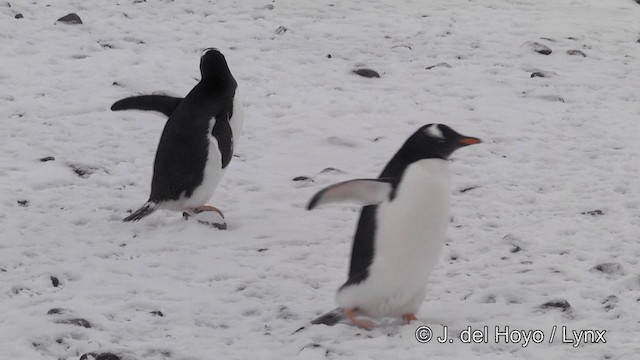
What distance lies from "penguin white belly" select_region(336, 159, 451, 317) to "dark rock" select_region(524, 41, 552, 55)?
5.00 m

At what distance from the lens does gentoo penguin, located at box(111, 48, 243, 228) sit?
4875mm

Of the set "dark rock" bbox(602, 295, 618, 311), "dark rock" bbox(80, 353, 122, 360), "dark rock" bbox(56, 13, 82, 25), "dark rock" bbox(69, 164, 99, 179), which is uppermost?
"dark rock" bbox(80, 353, 122, 360)

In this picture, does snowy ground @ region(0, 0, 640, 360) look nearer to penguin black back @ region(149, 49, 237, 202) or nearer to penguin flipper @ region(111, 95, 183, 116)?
penguin black back @ region(149, 49, 237, 202)

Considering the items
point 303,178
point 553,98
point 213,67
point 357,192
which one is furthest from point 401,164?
point 553,98

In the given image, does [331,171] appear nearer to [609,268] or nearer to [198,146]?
[198,146]

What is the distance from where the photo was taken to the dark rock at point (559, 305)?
379 centimetres

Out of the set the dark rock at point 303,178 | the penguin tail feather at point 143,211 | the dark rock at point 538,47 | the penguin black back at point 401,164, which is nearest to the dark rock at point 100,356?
the penguin black back at point 401,164

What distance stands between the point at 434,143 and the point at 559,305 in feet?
2.60

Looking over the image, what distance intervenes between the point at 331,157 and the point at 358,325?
8.26 feet

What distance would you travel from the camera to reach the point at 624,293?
13.0 ft

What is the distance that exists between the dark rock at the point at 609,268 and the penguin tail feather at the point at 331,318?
1199 millimetres

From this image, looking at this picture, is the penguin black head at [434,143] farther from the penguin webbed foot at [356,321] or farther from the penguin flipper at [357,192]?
the penguin webbed foot at [356,321]

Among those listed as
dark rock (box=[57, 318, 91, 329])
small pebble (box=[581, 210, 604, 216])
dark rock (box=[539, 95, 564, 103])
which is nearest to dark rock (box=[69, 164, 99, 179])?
dark rock (box=[57, 318, 91, 329])

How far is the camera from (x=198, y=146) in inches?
192
